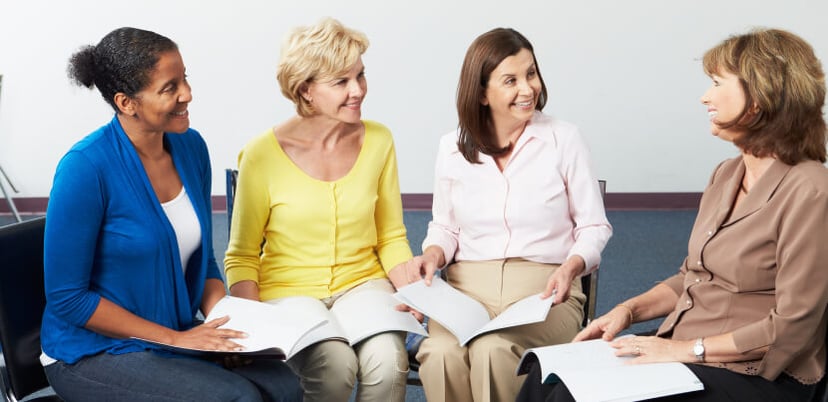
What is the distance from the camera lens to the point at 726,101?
1.82m

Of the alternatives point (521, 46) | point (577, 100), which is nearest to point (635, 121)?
point (577, 100)

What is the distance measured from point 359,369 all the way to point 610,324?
0.63 m

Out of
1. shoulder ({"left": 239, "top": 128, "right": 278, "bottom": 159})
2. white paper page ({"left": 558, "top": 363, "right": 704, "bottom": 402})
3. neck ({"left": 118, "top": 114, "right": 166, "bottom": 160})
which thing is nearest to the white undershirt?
neck ({"left": 118, "top": 114, "right": 166, "bottom": 160})

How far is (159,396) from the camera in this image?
1.85 meters

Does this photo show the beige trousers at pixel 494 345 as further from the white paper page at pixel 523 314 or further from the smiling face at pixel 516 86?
the smiling face at pixel 516 86

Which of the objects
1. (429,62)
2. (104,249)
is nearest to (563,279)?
(104,249)

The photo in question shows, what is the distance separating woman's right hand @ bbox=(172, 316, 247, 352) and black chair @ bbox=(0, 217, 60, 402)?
12.1 inches

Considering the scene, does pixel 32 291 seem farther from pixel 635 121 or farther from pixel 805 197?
pixel 635 121

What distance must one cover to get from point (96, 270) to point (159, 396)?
32 centimetres

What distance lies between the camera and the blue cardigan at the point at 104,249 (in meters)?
1.88

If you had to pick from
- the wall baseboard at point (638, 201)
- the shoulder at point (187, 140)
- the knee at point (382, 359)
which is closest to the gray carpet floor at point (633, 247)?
the wall baseboard at point (638, 201)

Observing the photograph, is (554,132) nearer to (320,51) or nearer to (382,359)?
(320,51)

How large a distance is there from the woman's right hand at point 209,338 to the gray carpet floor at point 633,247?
2224 mm

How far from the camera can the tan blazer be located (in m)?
1.68
